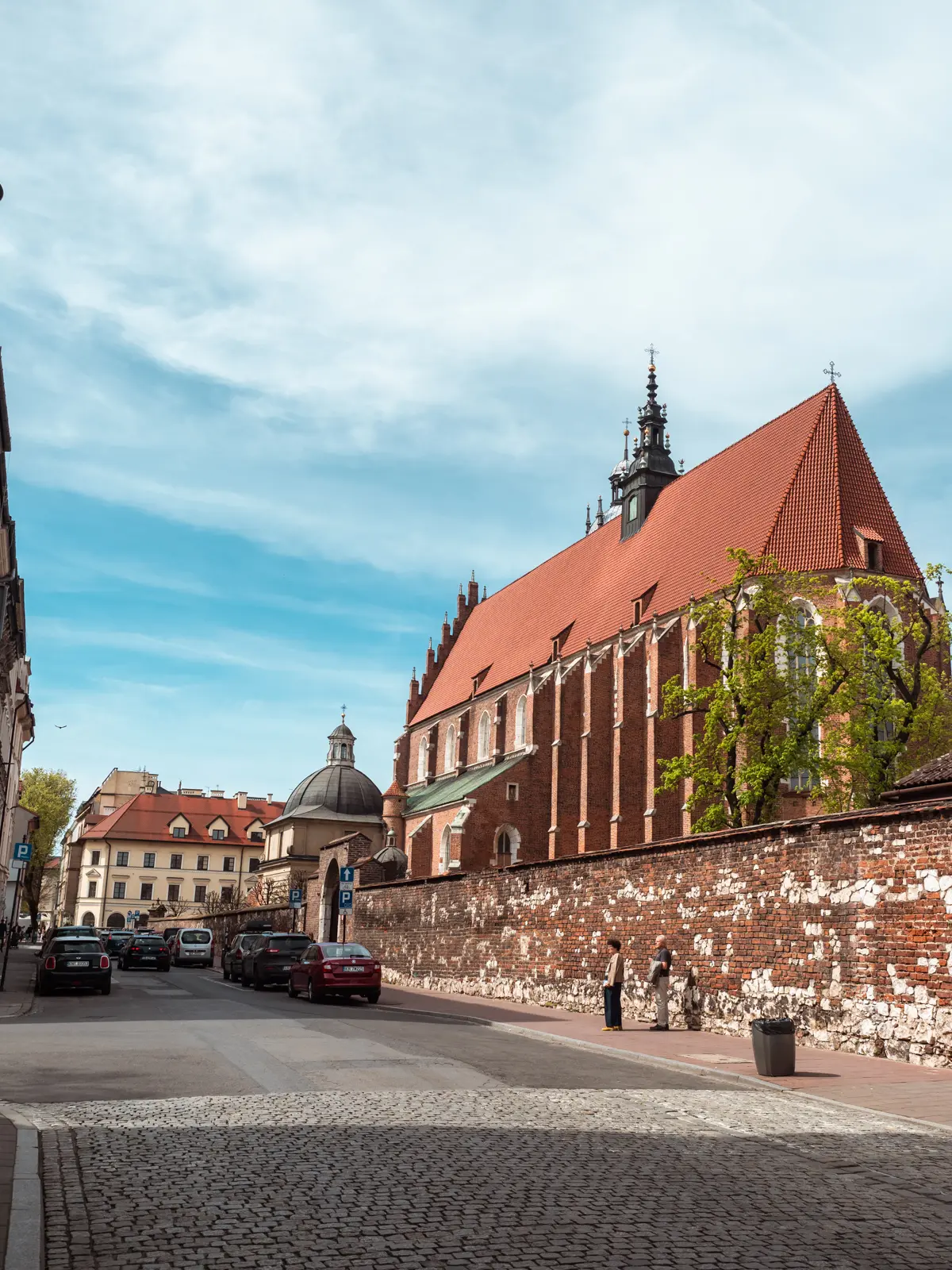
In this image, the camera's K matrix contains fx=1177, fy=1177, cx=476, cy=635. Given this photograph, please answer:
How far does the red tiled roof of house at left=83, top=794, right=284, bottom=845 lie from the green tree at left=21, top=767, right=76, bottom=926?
10.0 meters

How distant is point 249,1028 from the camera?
57.3ft

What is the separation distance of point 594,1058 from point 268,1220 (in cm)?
956

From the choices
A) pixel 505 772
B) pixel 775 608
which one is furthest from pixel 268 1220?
pixel 505 772

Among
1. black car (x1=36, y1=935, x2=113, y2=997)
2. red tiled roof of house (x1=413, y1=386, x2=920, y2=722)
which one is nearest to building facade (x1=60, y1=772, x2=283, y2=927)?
red tiled roof of house (x1=413, y1=386, x2=920, y2=722)

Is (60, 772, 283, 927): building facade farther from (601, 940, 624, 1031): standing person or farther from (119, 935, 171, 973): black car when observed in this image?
(601, 940, 624, 1031): standing person

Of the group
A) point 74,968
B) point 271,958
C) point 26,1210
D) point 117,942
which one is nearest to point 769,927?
point 26,1210

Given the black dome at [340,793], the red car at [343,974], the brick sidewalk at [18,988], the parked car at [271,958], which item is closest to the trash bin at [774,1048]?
the brick sidewalk at [18,988]

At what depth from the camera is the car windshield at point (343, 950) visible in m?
25.9

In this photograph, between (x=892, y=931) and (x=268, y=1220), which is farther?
(x=892, y=931)

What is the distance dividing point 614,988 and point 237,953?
1887cm

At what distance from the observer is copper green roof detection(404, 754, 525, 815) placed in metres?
46.7

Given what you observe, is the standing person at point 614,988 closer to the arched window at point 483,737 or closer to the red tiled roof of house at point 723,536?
the red tiled roof of house at point 723,536

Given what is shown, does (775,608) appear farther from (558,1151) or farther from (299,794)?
(299,794)

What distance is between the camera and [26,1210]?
6133 millimetres
